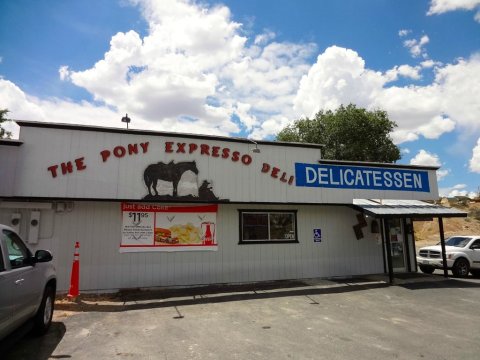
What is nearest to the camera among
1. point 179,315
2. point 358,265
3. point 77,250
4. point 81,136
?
point 179,315

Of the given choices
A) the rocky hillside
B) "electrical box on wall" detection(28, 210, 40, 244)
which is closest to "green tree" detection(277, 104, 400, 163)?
the rocky hillside

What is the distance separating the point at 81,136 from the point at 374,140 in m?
36.2

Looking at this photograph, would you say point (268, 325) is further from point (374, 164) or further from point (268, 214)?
point (374, 164)

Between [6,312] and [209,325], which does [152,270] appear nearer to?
[209,325]

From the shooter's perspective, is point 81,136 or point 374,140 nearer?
point 81,136

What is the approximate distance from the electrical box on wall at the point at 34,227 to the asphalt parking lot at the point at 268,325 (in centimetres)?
261

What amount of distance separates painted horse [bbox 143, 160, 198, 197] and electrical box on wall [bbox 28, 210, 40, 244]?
330cm

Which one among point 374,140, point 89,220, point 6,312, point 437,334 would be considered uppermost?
point 374,140

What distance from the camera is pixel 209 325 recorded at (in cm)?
782

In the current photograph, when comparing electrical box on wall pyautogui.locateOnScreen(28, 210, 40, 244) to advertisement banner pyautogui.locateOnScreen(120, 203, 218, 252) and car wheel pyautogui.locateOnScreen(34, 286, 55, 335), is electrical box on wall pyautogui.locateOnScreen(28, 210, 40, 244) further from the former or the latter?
car wheel pyautogui.locateOnScreen(34, 286, 55, 335)

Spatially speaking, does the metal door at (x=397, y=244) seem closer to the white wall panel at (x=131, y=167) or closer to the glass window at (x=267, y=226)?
the white wall panel at (x=131, y=167)

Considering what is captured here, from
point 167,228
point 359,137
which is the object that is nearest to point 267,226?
point 167,228

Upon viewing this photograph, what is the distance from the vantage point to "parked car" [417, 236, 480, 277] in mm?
15984

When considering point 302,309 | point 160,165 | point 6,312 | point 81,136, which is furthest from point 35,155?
point 302,309
